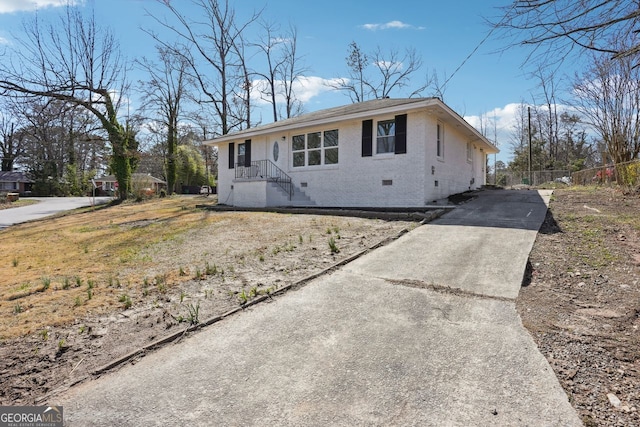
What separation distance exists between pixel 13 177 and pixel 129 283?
54584mm

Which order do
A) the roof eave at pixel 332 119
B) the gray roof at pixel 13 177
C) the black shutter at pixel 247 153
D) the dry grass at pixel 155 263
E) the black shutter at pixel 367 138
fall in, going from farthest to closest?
1. the gray roof at pixel 13 177
2. the black shutter at pixel 247 153
3. the black shutter at pixel 367 138
4. the roof eave at pixel 332 119
5. the dry grass at pixel 155 263

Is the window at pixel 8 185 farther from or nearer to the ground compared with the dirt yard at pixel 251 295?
farther from the ground

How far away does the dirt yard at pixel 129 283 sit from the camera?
2732mm

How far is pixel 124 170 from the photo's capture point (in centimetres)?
2155

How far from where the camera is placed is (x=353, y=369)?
8.11 feet

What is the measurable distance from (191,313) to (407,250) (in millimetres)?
3837

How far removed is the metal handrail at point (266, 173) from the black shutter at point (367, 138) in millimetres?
3787

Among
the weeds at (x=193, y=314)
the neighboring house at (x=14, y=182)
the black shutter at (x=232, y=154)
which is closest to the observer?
the weeds at (x=193, y=314)

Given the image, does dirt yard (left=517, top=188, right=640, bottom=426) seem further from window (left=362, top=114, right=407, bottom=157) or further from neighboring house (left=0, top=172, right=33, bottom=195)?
neighboring house (left=0, top=172, right=33, bottom=195)

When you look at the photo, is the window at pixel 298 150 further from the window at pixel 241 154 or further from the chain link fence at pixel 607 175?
the chain link fence at pixel 607 175

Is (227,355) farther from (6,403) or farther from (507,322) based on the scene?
(507,322)

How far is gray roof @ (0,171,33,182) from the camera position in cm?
4244

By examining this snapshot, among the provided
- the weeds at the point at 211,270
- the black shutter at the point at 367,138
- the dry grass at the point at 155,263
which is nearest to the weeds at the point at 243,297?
the dry grass at the point at 155,263

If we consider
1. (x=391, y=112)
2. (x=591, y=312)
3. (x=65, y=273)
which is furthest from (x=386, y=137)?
(x=65, y=273)
